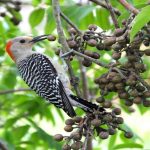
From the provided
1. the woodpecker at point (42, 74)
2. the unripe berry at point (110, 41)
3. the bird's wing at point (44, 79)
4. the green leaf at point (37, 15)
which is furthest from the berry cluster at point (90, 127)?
the green leaf at point (37, 15)

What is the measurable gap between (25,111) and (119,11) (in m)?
2.03

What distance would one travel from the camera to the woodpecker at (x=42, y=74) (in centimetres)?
430

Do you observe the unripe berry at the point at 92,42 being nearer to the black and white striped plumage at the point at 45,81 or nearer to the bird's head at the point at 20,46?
the black and white striped plumage at the point at 45,81

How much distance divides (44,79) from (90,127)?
1740 millimetres

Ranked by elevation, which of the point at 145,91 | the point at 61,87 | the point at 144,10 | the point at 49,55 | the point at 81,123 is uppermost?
the point at 49,55

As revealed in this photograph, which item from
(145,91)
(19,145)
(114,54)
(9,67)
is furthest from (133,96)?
(9,67)

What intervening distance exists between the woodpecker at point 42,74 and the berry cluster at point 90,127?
53 centimetres

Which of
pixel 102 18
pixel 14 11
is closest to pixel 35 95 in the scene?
pixel 14 11

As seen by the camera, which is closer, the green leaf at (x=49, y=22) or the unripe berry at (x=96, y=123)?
the unripe berry at (x=96, y=123)

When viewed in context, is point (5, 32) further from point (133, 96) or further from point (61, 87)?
point (133, 96)

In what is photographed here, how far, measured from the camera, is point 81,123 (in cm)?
304

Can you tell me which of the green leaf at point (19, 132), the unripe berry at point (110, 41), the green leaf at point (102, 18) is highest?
the green leaf at point (102, 18)

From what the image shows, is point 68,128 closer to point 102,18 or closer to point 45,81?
point 102,18

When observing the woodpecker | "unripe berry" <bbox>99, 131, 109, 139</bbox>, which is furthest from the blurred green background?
"unripe berry" <bbox>99, 131, 109, 139</bbox>
